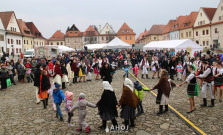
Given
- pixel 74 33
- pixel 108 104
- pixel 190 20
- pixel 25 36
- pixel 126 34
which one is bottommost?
pixel 108 104

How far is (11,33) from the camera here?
46.1m

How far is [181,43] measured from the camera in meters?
26.8

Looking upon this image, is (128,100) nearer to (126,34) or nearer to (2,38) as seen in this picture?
(2,38)

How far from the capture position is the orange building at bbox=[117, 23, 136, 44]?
79562 millimetres

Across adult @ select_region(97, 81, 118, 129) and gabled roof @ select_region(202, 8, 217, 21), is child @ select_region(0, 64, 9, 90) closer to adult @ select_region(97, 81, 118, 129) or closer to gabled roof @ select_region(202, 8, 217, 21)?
adult @ select_region(97, 81, 118, 129)

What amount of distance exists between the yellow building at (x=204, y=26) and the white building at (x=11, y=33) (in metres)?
46.5

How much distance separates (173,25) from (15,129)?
220 ft

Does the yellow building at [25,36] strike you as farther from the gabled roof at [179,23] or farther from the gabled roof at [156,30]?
the gabled roof at [156,30]

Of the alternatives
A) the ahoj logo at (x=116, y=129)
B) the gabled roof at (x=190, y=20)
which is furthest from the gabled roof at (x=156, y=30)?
the ahoj logo at (x=116, y=129)

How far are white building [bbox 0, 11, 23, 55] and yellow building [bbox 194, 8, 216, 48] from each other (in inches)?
1829

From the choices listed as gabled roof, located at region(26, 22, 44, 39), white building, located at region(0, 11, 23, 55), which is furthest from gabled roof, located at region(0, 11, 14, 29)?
gabled roof, located at region(26, 22, 44, 39)

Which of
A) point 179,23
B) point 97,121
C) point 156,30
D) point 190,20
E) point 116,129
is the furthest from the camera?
point 156,30

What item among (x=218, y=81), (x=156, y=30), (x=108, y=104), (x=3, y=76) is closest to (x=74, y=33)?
(x=156, y=30)

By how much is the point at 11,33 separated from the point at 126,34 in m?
44.9
